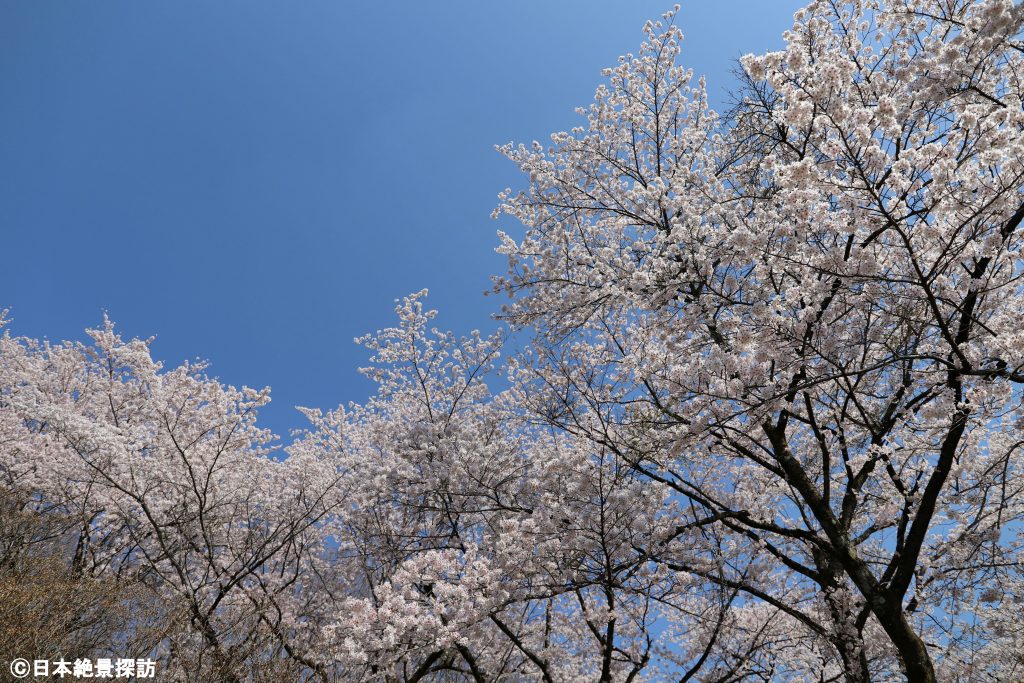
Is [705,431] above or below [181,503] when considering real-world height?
below

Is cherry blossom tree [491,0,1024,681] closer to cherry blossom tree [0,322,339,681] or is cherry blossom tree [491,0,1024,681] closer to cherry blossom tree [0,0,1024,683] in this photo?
cherry blossom tree [0,0,1024,683]

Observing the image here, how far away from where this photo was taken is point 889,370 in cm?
631

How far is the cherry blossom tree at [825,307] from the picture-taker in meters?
4.15

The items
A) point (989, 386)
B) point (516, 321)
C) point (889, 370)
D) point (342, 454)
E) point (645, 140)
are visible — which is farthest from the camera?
point (342, 454)

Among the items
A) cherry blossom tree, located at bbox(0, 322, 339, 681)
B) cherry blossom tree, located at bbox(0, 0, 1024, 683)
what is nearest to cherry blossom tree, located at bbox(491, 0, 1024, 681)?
cherry blossom tree, located at bbox(0, 0, 1024, 683)

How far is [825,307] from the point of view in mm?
5367

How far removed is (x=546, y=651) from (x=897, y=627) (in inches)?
161

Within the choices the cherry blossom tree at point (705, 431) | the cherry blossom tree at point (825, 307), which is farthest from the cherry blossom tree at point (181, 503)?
the cherry blossom tree at point (825, 307)

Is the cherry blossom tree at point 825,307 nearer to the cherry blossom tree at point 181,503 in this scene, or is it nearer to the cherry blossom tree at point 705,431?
the cherry blossom tree at point 705,431

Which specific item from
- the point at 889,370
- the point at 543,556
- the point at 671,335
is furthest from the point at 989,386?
the point at 543,556

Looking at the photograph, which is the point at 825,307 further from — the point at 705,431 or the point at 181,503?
the point at 181,503

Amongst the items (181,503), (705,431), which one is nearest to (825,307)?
(705,431)

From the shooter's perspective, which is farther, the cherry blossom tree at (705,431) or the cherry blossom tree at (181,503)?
the cherry blossom tree at (181,503)

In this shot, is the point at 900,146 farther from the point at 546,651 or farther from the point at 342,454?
the point at 342,454
